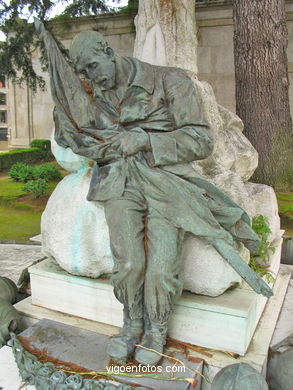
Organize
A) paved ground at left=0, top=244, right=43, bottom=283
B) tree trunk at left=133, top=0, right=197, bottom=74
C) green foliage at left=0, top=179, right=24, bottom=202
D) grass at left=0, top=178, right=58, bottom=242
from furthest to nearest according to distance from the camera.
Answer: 1. green foliage at left=0, top=179, right=24, bottom=202
2. grass at left=0, top=178, right=58, bottom=242
3. paved ground at left=0, top=244, right=43, bottom=283
4. tree trunk at left=133, top=0, right=197, bottom=74

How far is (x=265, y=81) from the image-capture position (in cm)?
601

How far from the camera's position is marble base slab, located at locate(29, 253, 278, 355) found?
8.18 ft

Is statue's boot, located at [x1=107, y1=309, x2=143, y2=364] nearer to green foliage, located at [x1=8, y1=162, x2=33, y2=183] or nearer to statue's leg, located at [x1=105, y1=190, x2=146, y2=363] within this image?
statue's leg, located at [x1=105, y1=190, x2=146, y2=363]

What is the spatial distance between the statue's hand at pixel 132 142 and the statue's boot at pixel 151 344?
1016mm

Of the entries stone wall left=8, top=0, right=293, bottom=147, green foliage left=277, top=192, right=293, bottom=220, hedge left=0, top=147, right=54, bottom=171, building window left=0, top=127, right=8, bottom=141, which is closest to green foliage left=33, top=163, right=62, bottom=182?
hedge left=0, top=147, right=54, bottom=171

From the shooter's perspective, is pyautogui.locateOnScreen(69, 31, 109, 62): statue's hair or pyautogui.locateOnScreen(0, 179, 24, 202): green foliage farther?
pyautogui.locateOnScreen(0, 179, 24, 202): green foliage

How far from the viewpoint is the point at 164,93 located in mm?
2480

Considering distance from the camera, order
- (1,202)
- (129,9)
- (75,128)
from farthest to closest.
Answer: (129,9)
(1,202)
(75,128)

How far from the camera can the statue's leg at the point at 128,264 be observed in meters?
2.35

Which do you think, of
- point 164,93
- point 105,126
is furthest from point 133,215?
point 164,93

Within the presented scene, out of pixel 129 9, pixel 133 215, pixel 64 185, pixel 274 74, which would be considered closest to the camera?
pixel 133 215

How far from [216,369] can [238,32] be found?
5073 millimetres

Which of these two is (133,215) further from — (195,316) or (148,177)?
(195,316)

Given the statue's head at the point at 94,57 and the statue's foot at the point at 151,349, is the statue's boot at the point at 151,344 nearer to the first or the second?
the statue's foot at the point at 151,349
